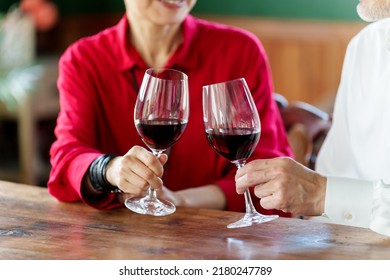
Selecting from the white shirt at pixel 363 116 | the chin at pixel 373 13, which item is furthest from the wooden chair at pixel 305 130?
the chin at pixel 373 13

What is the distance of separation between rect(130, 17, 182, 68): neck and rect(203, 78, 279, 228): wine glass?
691 mm

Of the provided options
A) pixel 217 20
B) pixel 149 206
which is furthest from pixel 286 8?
pixel 149 206

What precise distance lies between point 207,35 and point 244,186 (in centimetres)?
82

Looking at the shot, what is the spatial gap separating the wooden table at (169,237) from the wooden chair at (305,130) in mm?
709

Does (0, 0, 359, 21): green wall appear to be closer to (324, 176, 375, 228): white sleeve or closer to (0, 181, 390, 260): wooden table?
(324, 176, 375, 228): white sleeve

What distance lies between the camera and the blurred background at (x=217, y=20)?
174 inches

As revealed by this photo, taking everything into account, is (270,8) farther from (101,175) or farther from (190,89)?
(101,175)

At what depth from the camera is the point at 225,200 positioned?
76.0 inches

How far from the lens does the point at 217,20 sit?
5.26 meters

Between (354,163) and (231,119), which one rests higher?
(231,119)

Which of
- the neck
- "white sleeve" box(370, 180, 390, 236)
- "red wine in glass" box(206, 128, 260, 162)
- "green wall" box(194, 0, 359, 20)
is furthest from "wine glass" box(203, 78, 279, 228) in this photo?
"green wall" box(194, 0, 359, 20)

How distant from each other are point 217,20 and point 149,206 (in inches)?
A: 149

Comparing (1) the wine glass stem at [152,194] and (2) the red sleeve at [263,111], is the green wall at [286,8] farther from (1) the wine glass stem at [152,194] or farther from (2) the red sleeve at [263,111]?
(1) the wine glass stem at [152,194]

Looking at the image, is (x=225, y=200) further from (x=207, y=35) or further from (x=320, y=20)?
(x=320, y=20)
